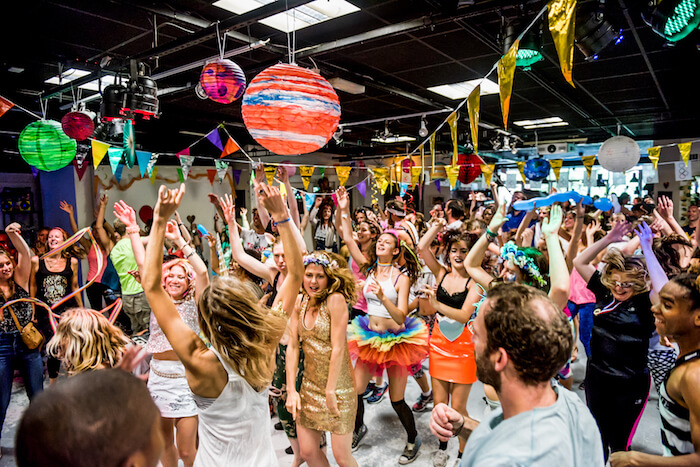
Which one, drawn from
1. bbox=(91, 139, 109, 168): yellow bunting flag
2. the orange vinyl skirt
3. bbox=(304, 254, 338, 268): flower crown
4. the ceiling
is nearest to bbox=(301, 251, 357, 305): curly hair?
bbox=(304, 254, 338, 268): flower crown

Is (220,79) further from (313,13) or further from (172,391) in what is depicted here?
(172,391)

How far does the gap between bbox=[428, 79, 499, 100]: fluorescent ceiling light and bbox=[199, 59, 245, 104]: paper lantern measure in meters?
3.98

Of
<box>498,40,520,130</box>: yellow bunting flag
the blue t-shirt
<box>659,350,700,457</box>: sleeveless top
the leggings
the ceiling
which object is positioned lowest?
the leggings

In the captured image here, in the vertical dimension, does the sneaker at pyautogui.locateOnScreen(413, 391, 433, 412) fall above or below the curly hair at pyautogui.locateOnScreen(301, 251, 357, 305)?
below

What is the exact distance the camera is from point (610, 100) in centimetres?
716

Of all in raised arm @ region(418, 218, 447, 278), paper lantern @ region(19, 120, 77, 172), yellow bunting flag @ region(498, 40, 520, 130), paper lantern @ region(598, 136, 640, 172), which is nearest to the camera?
yellow bunting flag @ region(498, 40, 520, 130)

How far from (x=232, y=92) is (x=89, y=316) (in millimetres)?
1868

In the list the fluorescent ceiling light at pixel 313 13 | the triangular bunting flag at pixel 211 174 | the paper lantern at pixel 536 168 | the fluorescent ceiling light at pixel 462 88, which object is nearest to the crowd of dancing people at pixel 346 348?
the fluorescent ceiling light at pixel 313 13

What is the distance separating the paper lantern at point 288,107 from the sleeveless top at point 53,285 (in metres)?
3.13

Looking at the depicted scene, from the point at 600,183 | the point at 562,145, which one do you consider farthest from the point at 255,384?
the point at 600,183

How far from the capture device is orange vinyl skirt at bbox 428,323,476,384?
8.75 ft

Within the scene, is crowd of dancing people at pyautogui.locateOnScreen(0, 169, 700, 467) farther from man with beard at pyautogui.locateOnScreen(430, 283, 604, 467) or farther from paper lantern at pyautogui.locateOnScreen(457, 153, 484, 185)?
paper lantern at pyautogui.locateOnScreen(457, 153, 484, 185)

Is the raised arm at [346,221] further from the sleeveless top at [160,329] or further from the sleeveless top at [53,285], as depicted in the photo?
the sleeveless top at [53,285]

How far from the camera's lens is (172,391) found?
93.1 inches
